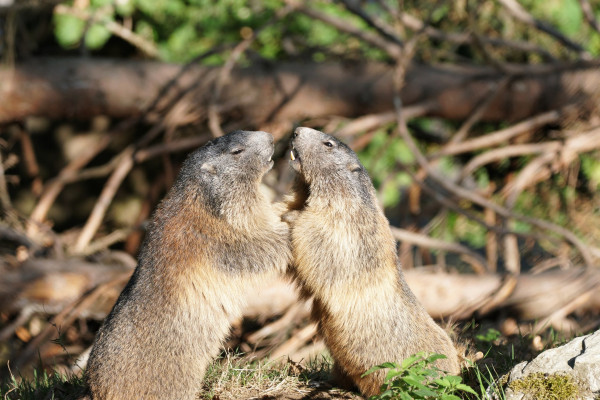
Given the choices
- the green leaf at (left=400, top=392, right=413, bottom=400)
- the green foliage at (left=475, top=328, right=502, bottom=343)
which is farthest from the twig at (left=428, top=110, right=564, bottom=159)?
the green leaf at (left=400, top=392, right=413, bottom=400)

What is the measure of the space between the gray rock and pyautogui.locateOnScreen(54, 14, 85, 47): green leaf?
→ 7518 millimetres

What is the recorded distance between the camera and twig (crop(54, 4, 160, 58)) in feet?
29.3

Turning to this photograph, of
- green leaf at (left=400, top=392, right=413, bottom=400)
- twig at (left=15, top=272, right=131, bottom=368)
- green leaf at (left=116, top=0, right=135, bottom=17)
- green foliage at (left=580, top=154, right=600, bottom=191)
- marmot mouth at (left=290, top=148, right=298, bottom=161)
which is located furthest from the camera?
green foliage at (left=580, top=154, right=600, bottom=191)

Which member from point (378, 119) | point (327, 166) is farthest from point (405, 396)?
point (378, 119)

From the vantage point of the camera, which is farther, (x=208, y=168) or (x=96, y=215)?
(x=96, y=215)

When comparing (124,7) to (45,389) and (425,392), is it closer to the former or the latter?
(45,389)

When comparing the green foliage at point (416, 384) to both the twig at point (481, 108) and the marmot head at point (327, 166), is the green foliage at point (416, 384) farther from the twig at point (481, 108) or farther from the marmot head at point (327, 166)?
the twig at point (481, 108)

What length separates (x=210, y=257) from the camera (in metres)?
4.02

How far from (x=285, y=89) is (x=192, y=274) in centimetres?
549

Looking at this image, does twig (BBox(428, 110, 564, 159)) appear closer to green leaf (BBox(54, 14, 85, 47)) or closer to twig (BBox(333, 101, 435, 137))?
twig (BBox(333, 101, 435, 137))

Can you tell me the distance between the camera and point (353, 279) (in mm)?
4203

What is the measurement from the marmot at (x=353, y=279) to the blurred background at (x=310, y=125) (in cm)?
279

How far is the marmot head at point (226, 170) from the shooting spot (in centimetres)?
420

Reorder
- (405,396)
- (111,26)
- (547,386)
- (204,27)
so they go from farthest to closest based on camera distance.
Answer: (204,27) < (111,26) < (547,386) < (405,396)
